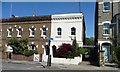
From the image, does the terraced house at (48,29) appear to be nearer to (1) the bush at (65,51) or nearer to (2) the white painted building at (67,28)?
(2) the white painted building at (67,28)

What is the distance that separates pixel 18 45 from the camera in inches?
1448

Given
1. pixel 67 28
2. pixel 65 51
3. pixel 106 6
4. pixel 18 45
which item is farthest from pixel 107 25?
pixel 18 45

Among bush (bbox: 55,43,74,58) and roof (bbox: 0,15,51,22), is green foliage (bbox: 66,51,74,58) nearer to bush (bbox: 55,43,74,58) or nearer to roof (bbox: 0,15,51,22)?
bush (bbox: 55,43,74,58)

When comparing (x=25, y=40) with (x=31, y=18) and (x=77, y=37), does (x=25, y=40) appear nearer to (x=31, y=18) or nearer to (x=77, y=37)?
(x=31, y=18)

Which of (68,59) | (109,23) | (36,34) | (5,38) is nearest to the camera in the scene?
(68,59)

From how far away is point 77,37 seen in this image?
35688mm

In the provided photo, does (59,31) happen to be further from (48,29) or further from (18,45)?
(18,45)

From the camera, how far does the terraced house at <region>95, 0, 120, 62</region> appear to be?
109 ft

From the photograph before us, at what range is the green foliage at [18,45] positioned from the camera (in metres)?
36.3

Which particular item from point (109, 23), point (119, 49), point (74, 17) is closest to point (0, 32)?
point (74, 17)

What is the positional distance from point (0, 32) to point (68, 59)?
15.6 metres

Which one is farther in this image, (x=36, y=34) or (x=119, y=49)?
(x=36, y=34)

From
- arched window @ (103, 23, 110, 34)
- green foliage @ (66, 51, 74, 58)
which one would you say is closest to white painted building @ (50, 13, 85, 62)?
arched window @ (103, 23, 110, 34)

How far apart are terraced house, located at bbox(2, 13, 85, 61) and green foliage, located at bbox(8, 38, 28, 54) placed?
5.21ft
